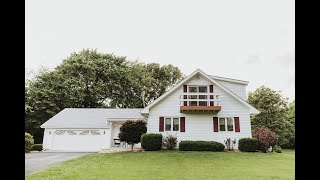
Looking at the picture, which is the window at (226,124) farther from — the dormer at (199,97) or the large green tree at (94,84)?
the large green tree at (94,84)

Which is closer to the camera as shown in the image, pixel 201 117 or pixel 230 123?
pixel 230 123

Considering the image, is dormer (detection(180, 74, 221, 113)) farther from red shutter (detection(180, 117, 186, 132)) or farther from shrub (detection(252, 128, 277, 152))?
shrub (detection(252, 128, 277, 152))

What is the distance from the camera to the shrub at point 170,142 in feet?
57.7

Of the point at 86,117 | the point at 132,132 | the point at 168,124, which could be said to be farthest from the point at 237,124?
the point at 86,117

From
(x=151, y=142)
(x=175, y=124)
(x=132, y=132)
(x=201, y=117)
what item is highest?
(x=201, y=117)

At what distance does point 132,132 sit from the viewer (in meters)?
18.4

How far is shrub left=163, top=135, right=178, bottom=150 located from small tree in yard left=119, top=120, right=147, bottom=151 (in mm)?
1819

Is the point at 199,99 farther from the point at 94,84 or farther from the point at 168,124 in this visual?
the point at 94,84

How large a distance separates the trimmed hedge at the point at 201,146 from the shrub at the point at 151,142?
1476 millimetres

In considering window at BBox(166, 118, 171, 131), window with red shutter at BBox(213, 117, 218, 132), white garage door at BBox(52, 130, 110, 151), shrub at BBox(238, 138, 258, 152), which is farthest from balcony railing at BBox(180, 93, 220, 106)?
white garage door at BBox(52, 130, 110, 151)

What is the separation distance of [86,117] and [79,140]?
253 cm

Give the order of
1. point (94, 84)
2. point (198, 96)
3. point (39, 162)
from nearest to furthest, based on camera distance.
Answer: point (39, 162) < point (198, 96) < point (94, 84)
